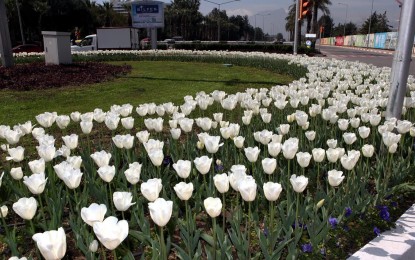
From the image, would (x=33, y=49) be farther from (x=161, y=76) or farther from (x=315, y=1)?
(x=315, y=1)

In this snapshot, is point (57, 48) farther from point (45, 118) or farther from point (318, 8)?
point (318, 8)

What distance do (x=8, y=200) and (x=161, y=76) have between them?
10719mm

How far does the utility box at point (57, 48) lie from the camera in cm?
1502

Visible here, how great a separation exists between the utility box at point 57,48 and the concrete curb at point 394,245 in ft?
47.7

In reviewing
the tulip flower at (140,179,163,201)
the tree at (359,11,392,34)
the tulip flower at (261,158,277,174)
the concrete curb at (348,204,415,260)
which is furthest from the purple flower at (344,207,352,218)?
the tree at (359,11,392,34)

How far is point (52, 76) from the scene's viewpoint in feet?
40.3

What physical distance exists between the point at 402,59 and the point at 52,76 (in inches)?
424

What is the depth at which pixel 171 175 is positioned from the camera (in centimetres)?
337

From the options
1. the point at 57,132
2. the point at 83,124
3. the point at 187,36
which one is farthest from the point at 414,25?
the point at 187,36

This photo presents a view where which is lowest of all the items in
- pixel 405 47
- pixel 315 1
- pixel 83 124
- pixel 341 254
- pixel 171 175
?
pixel 341 254

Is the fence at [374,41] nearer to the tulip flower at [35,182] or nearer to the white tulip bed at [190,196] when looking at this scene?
the white tulip bed at [190,196]

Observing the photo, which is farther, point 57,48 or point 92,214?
point 57,48

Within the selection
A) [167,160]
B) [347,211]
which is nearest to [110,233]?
[347,211]

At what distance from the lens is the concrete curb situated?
7.86 ft
